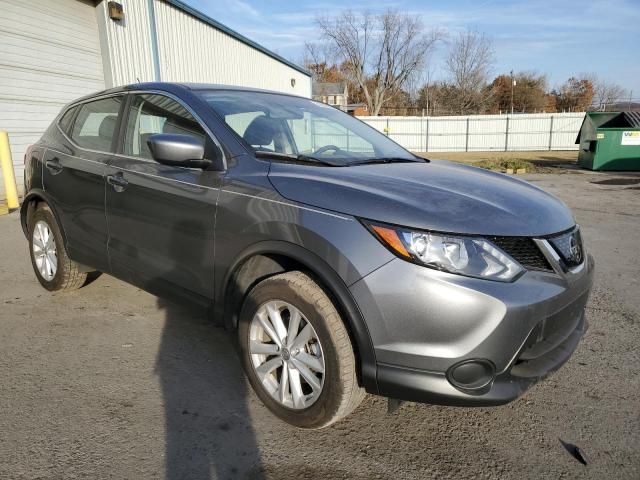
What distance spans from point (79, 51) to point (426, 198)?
1053 centimetres

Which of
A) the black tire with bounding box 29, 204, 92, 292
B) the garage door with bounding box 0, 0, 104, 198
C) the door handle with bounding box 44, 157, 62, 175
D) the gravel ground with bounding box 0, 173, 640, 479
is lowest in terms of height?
the gravel ground with bounding box 0, 173, 640, 479

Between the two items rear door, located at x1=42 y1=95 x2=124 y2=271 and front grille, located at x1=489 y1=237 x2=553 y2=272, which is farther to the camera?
rear door, located at x1=42 y1=95 x2=124 y2=271

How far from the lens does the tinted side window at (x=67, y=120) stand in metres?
3.85

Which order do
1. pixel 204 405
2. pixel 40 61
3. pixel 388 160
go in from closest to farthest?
pixel 204 405 → pixel 388 160 → pixel 40 61

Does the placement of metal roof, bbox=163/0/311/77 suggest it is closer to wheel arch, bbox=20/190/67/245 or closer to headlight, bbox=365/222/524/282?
wheel arch, bbox=20/190/67/245

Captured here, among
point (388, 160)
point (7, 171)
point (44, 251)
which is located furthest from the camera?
point (7, 171)

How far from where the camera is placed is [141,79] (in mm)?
11602

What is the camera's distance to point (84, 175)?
11.1 ft

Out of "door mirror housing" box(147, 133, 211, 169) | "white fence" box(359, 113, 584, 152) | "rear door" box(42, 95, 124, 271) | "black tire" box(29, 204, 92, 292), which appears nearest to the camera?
"door mirror housing" box(147, 133, 211, 169)

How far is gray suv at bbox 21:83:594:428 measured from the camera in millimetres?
1879

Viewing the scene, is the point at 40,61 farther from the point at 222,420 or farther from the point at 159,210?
the point at 222,420

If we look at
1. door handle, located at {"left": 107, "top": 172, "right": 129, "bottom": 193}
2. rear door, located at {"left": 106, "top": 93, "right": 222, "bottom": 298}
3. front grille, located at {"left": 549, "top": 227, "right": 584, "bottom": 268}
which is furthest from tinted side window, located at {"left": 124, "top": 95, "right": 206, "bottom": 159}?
front grille, located at {"left": 549, "top": 227, "right": 584, "bottom": 268}

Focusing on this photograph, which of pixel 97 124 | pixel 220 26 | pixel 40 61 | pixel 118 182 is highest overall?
pixel 220 26

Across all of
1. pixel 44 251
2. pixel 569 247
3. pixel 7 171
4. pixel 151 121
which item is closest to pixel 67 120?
pixel 44 251
